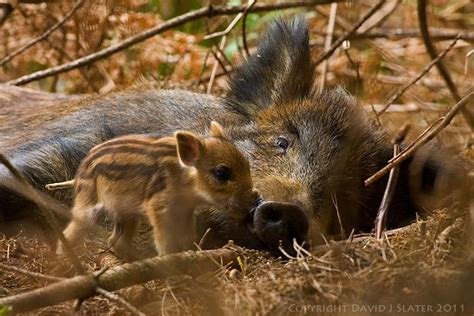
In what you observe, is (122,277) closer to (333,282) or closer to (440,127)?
(333,282)

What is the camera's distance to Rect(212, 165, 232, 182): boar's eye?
13.0 ft

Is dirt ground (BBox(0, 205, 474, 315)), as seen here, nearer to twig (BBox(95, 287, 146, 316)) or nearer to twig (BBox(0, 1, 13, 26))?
twig (BBox(95, 287, 146, 316))

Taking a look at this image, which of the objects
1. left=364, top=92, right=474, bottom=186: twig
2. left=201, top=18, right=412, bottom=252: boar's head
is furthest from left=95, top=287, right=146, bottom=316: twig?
left=364, top=92, right=474, bottom=186: twig

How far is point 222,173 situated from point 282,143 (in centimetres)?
124

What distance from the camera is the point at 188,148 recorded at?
3.99 m

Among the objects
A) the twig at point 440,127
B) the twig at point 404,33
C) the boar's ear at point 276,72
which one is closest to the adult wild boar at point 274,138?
the boar's ear at point 276,72

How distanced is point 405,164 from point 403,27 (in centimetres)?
404

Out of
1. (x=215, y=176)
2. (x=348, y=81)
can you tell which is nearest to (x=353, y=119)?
(x=215, y=176)

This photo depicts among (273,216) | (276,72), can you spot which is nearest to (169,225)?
(273,216)

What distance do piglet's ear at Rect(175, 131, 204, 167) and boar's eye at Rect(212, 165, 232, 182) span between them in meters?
0.10

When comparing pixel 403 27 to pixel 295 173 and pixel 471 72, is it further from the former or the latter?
pixel 295 173

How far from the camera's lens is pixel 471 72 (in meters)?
5.77

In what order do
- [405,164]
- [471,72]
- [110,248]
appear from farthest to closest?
1. [471,72]
2. [405,164]
3. [110,248]

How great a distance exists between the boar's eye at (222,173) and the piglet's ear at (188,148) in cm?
10
